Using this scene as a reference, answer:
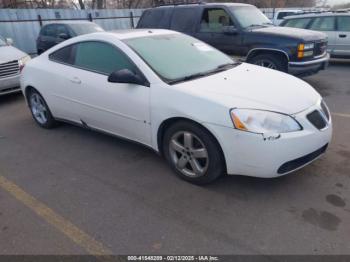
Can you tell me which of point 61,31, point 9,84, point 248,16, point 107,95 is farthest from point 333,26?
point 9,84

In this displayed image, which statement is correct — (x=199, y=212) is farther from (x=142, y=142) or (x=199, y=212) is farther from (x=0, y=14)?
(x=0, y=14)

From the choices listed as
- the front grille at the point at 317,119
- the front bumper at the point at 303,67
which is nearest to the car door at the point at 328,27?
the front bumper at the point at 303,67

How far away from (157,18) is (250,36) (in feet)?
8.66

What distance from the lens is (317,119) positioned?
3.05 meters

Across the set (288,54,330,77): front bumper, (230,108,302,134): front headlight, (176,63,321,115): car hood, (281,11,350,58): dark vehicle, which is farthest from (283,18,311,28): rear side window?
(230,108,302,134): front headlight

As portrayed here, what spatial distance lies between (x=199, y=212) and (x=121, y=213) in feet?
2.38

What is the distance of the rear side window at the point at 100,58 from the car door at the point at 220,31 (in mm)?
3875

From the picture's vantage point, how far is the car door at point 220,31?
704 cm

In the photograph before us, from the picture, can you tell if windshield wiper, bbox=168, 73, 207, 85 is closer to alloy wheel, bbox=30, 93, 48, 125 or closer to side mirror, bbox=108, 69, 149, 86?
side mirror, bbox=108, 69, 149, 86

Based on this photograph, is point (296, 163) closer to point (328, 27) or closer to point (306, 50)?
point (306, 50)

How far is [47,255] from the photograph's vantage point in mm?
2436

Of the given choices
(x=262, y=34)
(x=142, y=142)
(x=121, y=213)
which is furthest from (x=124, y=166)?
(x=262, y=34)

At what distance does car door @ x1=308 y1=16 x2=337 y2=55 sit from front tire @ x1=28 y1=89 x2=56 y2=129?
8.10 meters

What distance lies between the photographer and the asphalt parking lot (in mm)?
2488
